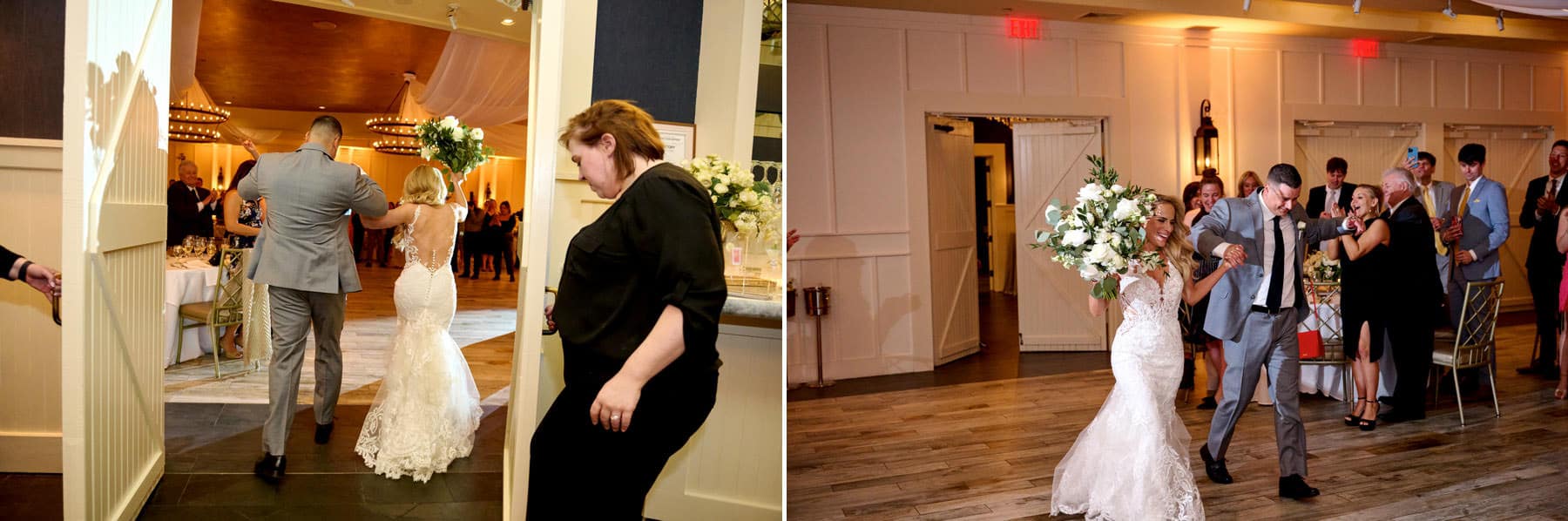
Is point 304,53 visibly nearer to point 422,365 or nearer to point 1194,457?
point 422,365

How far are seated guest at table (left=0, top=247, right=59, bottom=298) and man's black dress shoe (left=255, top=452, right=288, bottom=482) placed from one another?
118cm

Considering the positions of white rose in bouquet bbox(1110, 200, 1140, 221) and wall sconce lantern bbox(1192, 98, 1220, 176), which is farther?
wall sconce lantern bbox(1192, 98, 1220, 176)

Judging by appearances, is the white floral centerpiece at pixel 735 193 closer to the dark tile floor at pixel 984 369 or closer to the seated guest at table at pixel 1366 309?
the dark tile floor at pixel 984 369

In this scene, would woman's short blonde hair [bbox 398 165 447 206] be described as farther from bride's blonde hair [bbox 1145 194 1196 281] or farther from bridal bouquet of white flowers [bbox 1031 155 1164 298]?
bride's blonde hair [bbox 1145 194 1196 281]

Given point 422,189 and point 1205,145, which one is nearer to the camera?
point 422,189

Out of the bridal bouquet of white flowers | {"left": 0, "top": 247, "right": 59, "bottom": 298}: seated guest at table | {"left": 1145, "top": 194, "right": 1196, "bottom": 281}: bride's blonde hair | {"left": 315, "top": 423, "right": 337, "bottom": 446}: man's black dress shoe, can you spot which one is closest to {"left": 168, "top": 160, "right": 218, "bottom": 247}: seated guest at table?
{"left": 315, "top": 423, "right": 337, "bottom": 446}: man's black dress shoe

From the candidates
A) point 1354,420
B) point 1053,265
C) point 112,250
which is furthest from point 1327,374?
point 112,250

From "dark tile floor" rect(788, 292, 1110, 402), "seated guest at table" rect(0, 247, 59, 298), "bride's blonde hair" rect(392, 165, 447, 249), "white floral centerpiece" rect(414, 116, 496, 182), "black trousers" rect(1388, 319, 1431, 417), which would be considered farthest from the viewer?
"dark tile floor" rect(788, 292, 1110, 402)

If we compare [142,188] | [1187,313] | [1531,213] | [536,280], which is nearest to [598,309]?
[536,280]

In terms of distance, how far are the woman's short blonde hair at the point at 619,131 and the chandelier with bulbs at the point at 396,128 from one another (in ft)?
27.7

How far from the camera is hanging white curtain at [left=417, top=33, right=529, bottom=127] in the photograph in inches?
313

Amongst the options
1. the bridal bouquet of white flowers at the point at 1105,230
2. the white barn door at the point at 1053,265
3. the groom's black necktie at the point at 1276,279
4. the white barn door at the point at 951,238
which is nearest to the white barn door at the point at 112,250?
the bridal bouquet of white flowers at the point at 1105,230

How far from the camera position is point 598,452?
6.75ft

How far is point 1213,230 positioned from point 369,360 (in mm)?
5884
